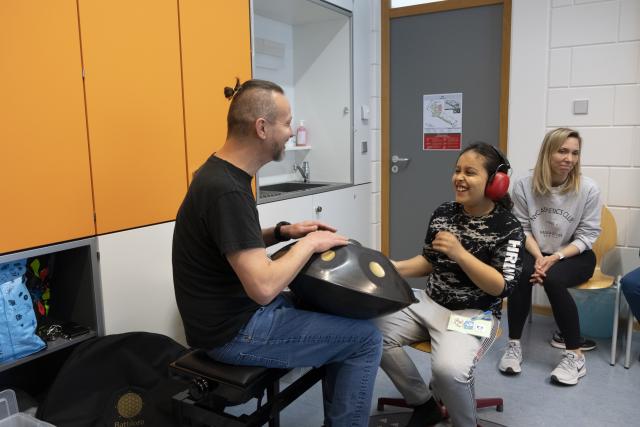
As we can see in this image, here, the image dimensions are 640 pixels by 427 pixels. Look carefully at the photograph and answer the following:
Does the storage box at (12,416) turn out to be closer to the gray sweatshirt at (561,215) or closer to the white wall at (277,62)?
the white wall at (277,62)

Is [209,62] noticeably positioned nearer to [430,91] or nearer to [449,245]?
[449,245]

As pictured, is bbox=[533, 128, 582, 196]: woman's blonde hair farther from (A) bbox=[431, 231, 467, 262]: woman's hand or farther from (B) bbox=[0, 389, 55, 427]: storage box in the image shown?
(B) bbox=[0, 389, 55, 427]: storage box

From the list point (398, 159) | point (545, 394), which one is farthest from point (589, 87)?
point (545, 394)

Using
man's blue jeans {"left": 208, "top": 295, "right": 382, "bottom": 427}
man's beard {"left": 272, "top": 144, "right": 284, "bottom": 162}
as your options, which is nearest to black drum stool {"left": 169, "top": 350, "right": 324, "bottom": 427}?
man's blue jeans {"left": 208, "top": 295, "right": 382, "bottom": 427}

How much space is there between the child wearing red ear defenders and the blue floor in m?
0.46

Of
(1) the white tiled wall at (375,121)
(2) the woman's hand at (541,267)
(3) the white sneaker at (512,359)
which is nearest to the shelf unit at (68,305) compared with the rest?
(3) the white sneaker at (512,359)

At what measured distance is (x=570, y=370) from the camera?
8.52ft

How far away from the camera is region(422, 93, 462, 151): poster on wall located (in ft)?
12.2

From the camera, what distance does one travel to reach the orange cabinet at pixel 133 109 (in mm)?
1934

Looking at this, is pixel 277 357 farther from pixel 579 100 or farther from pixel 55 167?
pixel 579 100

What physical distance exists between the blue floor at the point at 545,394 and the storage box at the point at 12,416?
94 centimetres

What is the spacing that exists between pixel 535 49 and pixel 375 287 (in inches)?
96.9

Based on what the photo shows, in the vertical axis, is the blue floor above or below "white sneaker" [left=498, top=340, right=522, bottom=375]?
below

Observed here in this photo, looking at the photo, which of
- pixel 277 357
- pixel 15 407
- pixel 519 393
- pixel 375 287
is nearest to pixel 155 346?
pixel 15 407
